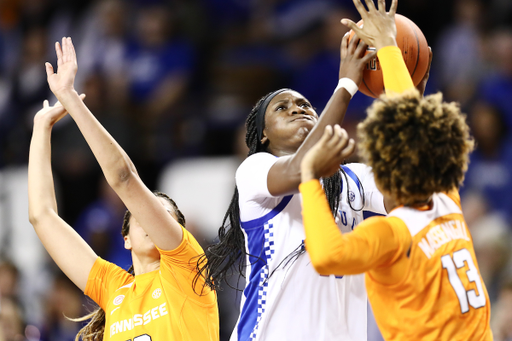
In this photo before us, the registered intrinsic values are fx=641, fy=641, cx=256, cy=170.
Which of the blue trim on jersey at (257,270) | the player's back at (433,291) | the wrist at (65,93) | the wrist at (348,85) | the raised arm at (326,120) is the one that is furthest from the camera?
the wrist at (65,93)

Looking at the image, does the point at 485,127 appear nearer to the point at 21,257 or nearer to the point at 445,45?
the point at 445,45

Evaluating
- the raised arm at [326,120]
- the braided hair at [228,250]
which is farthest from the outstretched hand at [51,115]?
the raised arm at [326,120]

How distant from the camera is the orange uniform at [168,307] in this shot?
3.39 m

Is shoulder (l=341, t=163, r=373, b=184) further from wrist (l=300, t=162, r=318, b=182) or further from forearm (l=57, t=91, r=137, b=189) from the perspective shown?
forearm (l=57, t=91, r=137, b=189)

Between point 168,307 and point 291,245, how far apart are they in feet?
2.78

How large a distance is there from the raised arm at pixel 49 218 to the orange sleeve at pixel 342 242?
191 cm

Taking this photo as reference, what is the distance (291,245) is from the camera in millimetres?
3023

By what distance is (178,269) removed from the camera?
345cm

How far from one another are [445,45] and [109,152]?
539 cm

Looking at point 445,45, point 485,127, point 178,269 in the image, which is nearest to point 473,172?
point 485,127

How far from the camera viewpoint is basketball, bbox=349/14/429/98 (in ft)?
9.89

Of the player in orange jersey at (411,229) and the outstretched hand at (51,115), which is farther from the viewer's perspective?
the outstretched hand at (51,115)

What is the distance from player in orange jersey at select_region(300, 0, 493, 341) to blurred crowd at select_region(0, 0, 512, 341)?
375 centimetres

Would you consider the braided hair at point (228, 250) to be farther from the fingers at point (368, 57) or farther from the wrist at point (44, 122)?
the wrist at point (44, 122)
